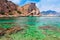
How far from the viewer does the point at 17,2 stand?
10.2 feet

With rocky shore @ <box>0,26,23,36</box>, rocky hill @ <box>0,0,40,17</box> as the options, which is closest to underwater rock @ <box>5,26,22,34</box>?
rocky shore @ <box>0,26,23,36</box>

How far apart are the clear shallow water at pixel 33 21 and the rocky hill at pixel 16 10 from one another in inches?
5.1

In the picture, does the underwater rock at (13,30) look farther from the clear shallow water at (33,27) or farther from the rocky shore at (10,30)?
the clear shallow water at (33,27)

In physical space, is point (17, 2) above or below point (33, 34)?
above

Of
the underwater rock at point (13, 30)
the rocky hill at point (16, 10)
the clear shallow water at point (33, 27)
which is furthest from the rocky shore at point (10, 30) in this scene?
the rocky hill at point (16, 10)

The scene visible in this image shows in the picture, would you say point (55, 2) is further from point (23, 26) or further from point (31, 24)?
point (23, 26)

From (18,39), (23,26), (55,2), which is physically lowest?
(18,39)

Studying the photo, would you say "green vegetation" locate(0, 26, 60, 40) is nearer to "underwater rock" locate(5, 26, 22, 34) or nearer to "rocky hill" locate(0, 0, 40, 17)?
"underwater rock" locate(5, 26, 22, 34)

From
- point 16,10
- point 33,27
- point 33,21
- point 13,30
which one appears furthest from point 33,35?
point 16,10

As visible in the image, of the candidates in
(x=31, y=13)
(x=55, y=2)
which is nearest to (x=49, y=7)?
(x=55, y=2)

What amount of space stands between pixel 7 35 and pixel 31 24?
2.26 feet

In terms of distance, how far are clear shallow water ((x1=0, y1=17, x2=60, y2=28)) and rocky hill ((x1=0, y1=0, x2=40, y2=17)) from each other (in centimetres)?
13

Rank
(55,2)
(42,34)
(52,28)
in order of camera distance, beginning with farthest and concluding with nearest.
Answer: (55,2), (52,28), (42,34)

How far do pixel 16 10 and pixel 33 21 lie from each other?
520 mm
